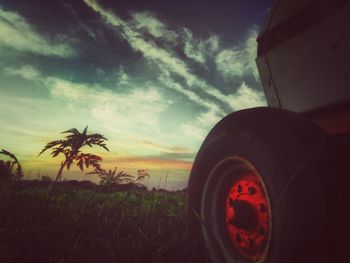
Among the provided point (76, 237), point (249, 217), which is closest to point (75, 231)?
point (76, 237)

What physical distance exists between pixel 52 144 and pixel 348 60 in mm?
1892

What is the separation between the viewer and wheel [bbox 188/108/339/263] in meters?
1.32

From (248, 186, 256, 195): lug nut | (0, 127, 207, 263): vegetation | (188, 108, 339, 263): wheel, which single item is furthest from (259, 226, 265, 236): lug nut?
(0, 127, 207, 263): vegetation

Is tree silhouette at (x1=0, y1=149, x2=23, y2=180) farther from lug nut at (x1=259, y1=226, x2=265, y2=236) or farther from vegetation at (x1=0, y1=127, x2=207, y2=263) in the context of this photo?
lug nut at (x1=259, y1=226, x2=265, y2=236)

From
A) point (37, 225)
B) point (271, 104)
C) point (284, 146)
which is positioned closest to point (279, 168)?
point (284, 146)

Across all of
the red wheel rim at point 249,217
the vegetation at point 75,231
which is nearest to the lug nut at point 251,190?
the red wheel rim at point 249,217

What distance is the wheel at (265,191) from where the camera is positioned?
1321 mm

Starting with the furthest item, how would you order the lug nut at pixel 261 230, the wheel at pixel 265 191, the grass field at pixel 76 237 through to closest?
the grass field at pixel 76 237
the lug nut at pixel 261 230
the wheel at pixel 265 191

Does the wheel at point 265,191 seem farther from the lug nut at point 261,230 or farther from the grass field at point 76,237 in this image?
the grass field at point 76,237

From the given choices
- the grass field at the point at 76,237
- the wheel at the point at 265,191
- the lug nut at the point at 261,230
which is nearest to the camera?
the wheel at the point at 265,191

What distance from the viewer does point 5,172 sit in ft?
8.46

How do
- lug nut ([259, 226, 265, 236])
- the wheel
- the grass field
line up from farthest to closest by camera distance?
the grass field
lug nut ([259, 226, 265, 236])
the wheel

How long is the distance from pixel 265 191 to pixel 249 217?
0.24m

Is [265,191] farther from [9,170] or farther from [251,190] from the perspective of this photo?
[9,170]
